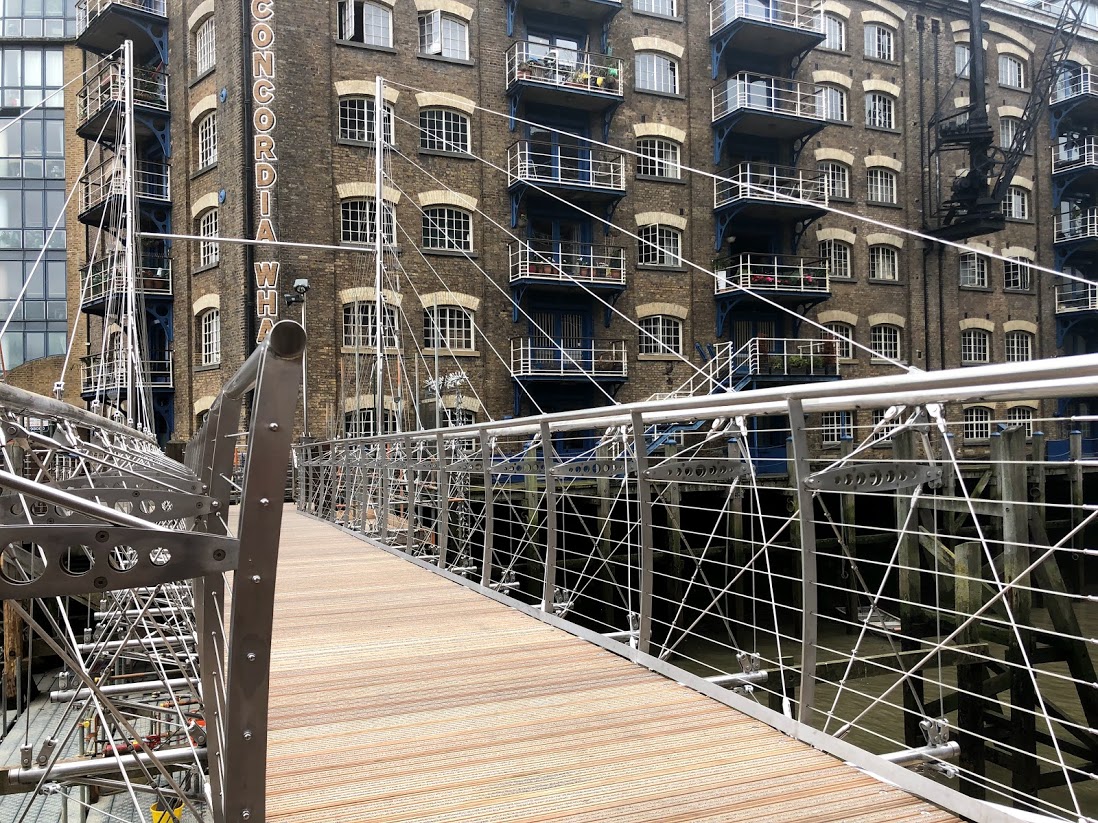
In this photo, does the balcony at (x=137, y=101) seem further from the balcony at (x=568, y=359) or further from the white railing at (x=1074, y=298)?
the white railing at (x=1074, y=298)

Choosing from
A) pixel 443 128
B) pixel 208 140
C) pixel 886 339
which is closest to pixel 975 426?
pixel 886 339

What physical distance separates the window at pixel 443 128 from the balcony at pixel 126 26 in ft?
23.1

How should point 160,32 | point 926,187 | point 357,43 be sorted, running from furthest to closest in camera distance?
point 926,187 → point 160,32 → point 357,43

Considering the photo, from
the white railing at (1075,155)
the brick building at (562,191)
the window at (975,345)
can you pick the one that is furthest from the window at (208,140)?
the white railing at (1075,155)

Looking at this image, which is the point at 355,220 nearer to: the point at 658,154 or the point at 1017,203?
the point at 658,154

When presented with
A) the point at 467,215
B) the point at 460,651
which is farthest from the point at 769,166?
the point at 460,651

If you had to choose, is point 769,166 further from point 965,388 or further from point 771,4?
point 965,388

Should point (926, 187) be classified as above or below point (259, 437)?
above

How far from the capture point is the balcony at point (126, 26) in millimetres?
22703

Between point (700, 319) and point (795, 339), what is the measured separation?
8.01 ft

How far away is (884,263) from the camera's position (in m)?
27.3

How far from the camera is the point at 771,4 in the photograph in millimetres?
24781

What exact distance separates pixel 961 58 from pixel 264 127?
69.3 ft

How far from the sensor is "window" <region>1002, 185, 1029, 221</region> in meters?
29.6
